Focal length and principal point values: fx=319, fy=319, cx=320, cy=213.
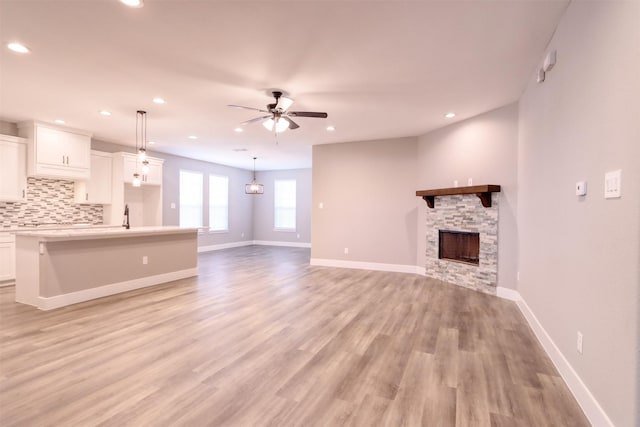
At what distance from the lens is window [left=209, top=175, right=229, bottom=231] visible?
32.2 feet

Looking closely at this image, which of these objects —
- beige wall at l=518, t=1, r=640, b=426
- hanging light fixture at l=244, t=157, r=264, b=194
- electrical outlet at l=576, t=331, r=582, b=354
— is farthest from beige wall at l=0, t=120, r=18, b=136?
electrical outlet at l=576, t=331, r=582, b=354

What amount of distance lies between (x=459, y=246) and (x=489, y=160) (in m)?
1.56

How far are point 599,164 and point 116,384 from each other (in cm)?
336

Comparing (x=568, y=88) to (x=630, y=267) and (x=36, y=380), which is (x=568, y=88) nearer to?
(x=630, y=267)

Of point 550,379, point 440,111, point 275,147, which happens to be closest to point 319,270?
point 275,147

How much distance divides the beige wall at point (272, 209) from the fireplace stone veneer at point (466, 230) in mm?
5318

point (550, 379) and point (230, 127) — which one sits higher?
point (230, 127)

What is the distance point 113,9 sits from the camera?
2.37 metres

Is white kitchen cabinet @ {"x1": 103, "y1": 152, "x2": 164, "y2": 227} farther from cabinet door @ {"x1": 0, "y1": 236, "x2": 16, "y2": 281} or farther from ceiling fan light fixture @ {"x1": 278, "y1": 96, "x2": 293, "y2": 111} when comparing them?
ceiling fan light fixture @ {"x1": 278, "y1": 96, "x2": 293, "y2": 111}

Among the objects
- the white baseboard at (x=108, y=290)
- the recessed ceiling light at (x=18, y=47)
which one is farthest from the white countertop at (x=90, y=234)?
the recessed ceiling light at (x=18, y=47)

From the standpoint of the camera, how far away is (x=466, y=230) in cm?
511

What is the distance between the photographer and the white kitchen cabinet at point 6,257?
507 cm

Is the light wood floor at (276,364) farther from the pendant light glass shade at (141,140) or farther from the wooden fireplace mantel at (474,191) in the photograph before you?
the pendant light glass shade at (141,140)

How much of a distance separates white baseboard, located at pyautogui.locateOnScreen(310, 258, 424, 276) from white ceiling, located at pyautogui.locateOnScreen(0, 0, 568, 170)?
9.40 feet
